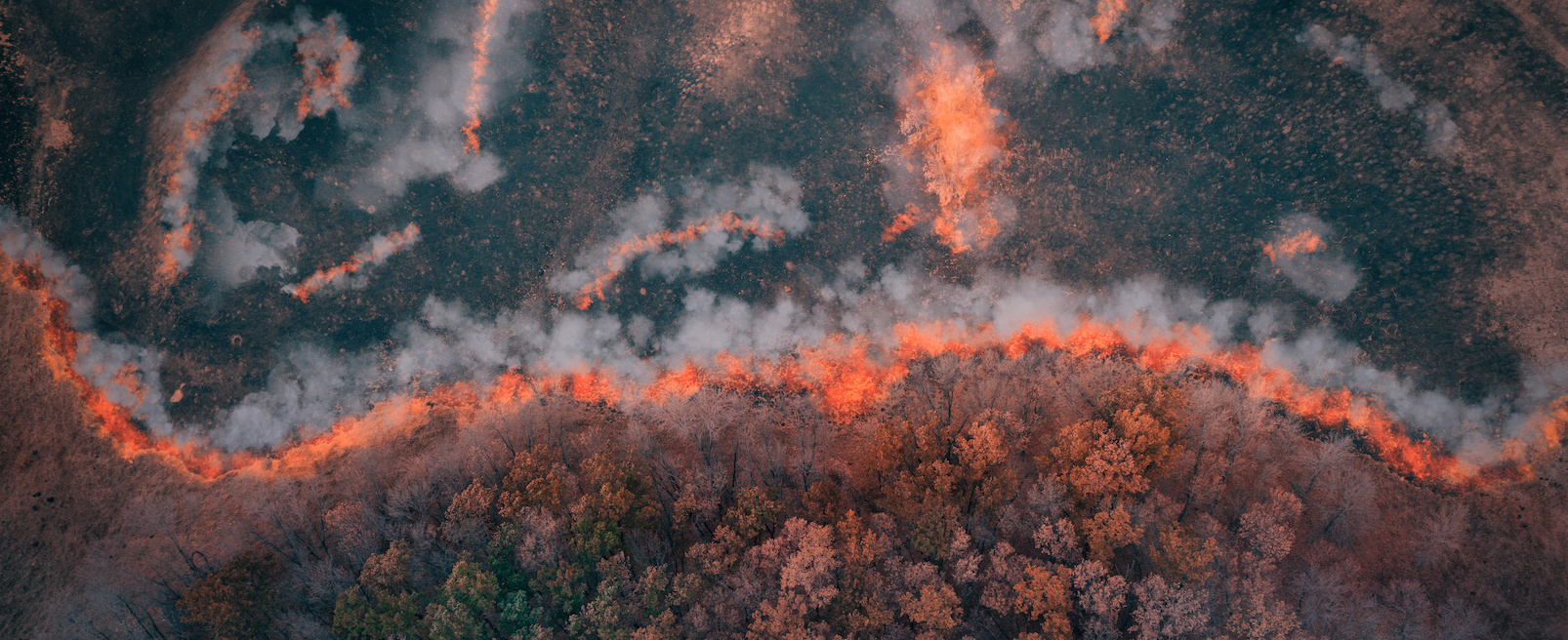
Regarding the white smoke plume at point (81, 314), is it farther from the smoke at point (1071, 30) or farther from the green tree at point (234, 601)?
the smoke at point (1071, 30)

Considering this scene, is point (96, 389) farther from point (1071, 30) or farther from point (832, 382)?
point (1071, 30)

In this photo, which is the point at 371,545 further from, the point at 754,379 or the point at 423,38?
the point at 423,38

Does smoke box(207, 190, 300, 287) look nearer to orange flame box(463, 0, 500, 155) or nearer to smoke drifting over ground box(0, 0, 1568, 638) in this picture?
smoke drifting over ground box(0, 0, 1568, 638)

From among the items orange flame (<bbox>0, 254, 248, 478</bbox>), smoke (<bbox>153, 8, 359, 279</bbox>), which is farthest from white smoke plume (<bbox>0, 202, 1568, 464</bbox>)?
smoke (<bbox>153, 8, 359, 279</bbox>)

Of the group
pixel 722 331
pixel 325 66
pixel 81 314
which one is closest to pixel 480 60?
pixel 325 66

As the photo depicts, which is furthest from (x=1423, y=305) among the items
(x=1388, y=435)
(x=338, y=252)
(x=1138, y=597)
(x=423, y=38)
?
(x=338, y=252)

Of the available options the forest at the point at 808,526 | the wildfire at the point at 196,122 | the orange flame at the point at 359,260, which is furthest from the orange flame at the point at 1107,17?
the wildfire at the point at 196,122
